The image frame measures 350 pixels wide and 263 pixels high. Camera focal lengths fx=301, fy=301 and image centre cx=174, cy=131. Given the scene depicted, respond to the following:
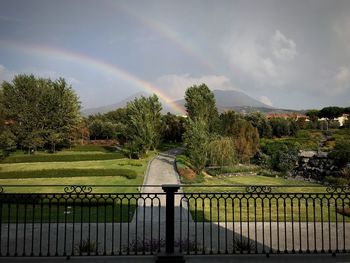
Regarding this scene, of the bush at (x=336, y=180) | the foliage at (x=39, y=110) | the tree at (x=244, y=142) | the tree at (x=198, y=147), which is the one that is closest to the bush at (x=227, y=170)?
the tree at (x=198, y=147)

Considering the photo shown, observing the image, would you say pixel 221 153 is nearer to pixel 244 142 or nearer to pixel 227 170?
pixel 227 170

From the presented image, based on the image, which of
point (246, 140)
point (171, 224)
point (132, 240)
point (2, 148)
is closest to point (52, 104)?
point (2, 148)

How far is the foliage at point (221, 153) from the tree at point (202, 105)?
933 cm

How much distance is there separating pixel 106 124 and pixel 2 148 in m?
35.9

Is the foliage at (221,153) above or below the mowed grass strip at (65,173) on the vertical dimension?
above

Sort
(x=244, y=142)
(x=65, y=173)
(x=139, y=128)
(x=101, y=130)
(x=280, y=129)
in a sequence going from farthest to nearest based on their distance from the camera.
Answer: (x=101, y=130), (x=280, y=129), (x=139, y=128), (x=244, y=142), (x=65, y=173)

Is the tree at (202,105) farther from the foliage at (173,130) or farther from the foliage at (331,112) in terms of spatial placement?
the foliage at (331,112)

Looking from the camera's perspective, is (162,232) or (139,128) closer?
(162,232)

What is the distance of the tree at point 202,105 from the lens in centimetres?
4461

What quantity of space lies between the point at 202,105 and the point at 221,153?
15.0 meters

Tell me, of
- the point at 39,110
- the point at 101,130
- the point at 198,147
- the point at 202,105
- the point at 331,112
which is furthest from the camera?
the point at 331,112

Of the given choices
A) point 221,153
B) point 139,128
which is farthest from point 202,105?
point 221,153

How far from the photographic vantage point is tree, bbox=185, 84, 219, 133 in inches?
1756

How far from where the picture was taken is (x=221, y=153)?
108ft
